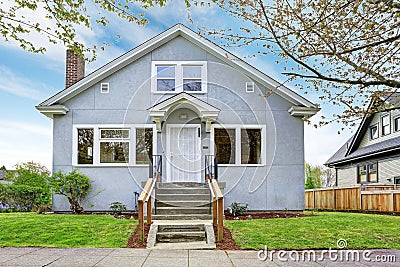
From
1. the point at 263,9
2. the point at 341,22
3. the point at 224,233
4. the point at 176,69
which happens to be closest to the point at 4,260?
the point at 224,233

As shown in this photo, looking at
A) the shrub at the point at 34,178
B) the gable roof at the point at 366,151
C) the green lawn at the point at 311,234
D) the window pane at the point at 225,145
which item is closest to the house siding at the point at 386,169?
the gable roof at the point at 366,151

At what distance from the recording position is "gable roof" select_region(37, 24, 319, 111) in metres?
13.0

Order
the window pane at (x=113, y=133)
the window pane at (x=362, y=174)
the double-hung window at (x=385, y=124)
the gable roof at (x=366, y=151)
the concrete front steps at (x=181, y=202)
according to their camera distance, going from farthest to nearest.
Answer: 1. the window pane at (x=362, y=174)
2. the double-hung window at (x=385, y=124)
3. the gable roof at (x=366, y=151)
4. the window pane at (x=113, y=133)
5. the concrete front steps at (x=181, y=202)

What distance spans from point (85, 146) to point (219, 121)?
4582mm

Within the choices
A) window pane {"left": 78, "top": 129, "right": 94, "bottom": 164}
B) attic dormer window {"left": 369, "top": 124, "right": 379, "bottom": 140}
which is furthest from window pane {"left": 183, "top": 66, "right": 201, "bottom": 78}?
attic dormer window {"left": 369, "top": 124, "right": 379, "bottom": 140}

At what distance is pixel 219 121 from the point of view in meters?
13.4

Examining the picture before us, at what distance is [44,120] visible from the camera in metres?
14.5

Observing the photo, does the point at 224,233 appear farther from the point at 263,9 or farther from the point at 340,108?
the point at 263,9

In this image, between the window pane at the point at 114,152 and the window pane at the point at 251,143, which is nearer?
the window pane at the point at 114,152

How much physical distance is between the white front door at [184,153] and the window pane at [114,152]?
4.69 feet

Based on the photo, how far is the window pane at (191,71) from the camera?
535 inches

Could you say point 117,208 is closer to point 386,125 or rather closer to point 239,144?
point 239,144

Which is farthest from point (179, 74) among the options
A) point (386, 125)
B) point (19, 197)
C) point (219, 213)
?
point (386, 125)

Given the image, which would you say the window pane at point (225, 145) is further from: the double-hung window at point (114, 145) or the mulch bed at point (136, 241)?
the mulch bed at point (136, 241)
